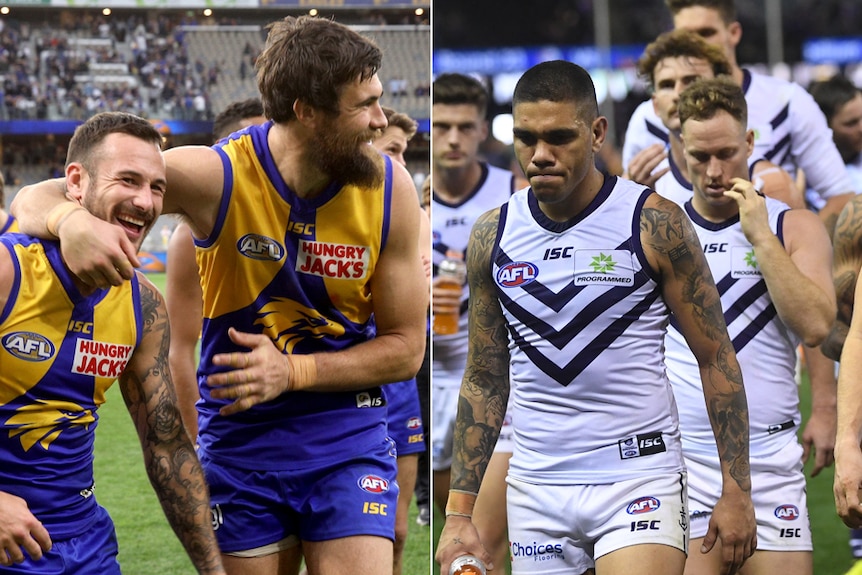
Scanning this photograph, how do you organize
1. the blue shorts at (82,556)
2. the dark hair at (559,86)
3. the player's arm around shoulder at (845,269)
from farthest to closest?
the player's arm around shoulder at (845,269) → the dark hair at (559,86) → the blue shorts at (82,556)

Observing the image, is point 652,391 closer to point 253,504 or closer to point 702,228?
point 702,228

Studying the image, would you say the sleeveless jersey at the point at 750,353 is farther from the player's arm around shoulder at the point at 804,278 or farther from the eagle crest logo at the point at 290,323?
the eagle crest logo at the point at 290,323

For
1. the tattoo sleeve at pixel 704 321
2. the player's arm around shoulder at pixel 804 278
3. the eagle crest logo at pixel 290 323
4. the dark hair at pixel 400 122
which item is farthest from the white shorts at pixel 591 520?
the dark hair at pixel 400 122

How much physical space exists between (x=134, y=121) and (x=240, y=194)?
28cm

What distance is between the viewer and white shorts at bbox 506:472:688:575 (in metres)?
2.45

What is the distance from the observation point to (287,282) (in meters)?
2.35

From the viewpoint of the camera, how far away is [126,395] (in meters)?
2.30

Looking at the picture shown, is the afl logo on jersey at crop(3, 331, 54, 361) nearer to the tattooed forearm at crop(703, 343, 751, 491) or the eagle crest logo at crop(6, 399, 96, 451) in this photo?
the eagle crest logo at crop(6, 399, 96, 451)

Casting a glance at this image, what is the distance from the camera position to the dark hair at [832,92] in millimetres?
2730

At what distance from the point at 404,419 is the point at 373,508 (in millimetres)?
1351

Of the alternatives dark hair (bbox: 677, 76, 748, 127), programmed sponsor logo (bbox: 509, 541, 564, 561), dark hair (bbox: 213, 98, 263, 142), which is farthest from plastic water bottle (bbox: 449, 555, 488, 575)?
dark hair (bbox: 213, 98, 263, 142)

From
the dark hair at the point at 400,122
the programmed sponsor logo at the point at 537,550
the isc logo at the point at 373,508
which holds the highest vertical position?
the dark hair at the point at 400,122

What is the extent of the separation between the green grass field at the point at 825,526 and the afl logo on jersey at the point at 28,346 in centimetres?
198

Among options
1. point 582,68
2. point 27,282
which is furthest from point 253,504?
point 582,68
